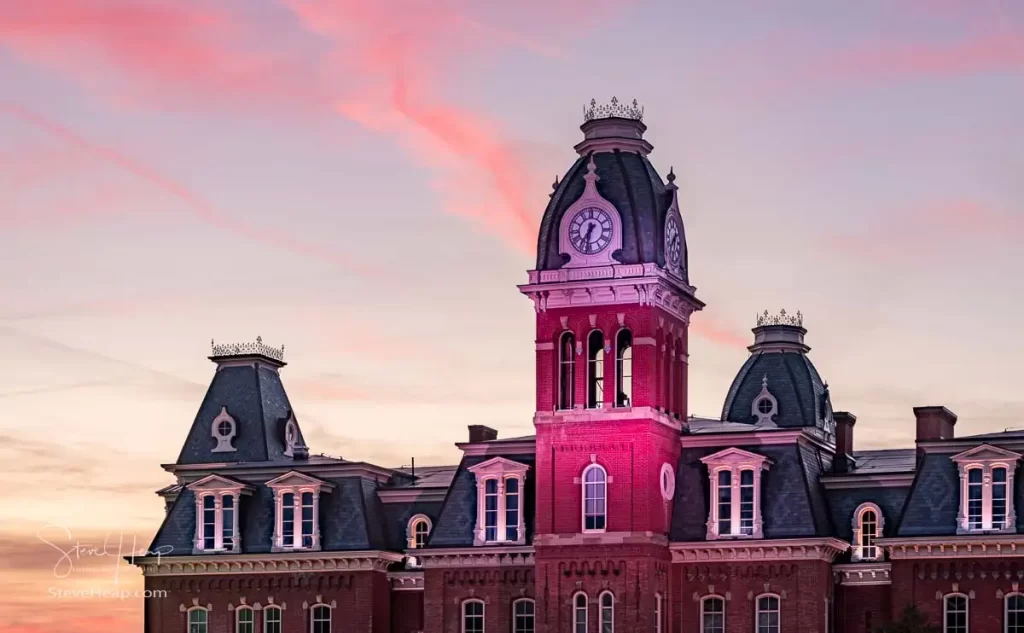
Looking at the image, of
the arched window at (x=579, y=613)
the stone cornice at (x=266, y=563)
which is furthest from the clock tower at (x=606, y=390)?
the stone cornice at (x=266, y=563)

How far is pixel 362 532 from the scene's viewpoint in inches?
3642

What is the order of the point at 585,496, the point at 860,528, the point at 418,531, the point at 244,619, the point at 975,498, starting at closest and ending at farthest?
the point at 975,498
the point at 585,496
the point at 860,528
the point at 244,619
the point at 418,531

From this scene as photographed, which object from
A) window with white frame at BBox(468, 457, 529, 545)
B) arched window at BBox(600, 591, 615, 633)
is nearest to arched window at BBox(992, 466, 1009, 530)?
arched window at BBox(600, 591, 615, 633)

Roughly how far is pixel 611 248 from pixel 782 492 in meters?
10.8

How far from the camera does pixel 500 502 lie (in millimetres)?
90312

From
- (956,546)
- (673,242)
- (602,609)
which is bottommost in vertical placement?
(602,609)

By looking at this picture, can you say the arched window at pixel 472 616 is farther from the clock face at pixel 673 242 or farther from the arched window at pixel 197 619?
the clock face at pixel 673 242

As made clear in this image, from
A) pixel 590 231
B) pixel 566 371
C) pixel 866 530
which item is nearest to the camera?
pixel 866 530

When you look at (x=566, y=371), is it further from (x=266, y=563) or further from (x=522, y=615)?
(x=266, y=563)

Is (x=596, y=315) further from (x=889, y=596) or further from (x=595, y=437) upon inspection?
(x=889, y=596)

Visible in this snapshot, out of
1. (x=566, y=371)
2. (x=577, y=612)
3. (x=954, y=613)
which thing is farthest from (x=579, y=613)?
(x=954, y=613)

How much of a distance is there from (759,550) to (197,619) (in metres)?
23.0

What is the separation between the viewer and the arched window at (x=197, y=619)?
94.3 meters

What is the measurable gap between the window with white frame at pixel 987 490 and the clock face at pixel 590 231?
1502 centimetres
